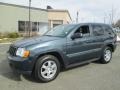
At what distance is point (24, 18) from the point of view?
92.3ft

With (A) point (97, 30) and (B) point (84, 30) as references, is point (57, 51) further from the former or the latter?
(A) point (97, 30)

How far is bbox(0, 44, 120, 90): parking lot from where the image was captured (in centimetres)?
471

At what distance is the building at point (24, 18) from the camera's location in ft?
83.9

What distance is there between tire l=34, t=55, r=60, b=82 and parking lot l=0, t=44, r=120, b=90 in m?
0.17

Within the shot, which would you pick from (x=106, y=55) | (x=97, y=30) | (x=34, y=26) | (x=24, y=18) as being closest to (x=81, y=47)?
(x=97, y=30)

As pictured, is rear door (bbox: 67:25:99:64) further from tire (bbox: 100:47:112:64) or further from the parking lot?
tire (bbox: 100:47:112:64)

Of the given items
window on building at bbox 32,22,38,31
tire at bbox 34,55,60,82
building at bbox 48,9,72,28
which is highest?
building at bbox 48,9,72,28

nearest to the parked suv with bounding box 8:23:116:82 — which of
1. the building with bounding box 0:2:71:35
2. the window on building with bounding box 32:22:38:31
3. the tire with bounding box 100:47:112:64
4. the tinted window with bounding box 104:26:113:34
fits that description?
the tire with bounding box 100:47:112:64

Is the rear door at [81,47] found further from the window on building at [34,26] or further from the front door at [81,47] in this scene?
the window on building at [34,26]

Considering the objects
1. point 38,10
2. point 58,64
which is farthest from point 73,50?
point 38,10

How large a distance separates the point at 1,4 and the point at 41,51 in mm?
22374

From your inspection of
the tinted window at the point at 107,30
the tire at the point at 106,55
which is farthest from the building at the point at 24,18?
the tire at the point at 106,55

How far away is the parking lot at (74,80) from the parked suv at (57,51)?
0.30 meters

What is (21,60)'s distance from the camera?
15.8ft
